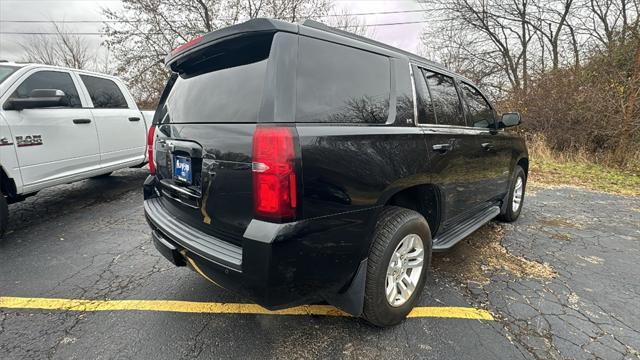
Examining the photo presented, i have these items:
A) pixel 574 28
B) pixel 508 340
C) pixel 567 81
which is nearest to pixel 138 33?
pixel 567 81

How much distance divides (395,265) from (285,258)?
97 cm

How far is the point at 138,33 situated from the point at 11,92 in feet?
59.2

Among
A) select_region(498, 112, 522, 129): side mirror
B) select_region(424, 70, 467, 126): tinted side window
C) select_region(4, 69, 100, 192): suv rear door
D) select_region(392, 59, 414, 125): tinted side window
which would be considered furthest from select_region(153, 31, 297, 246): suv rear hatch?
select_region(498, 112, 522, 129): side mirror

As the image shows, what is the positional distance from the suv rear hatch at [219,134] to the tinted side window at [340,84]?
177mm

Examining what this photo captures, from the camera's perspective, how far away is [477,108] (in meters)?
3.49

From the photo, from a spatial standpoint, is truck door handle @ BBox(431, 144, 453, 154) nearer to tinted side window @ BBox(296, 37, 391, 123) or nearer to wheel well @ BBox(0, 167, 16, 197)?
tinted side window @ BBox(296, 37, 391, 123)

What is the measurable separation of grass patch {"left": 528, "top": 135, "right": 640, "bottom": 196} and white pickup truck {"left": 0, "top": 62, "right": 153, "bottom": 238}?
865 centimetres

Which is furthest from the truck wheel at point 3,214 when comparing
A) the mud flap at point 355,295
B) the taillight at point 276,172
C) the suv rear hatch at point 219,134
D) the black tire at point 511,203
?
the black tire at point 511,203

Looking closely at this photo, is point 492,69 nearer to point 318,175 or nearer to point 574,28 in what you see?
point 574,28

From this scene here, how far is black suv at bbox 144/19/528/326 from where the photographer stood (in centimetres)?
157

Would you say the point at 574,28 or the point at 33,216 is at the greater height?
the point at 574,28

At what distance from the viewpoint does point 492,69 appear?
20.0m

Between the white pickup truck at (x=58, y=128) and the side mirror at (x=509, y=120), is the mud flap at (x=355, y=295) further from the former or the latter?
the white pickup truck at (x=58, y=128)

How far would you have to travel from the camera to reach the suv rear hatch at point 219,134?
1.65 meters
